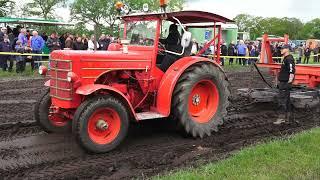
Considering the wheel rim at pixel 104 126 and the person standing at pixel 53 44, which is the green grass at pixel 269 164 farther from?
the person standing at pixel 53 44

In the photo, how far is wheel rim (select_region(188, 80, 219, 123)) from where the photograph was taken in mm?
7875

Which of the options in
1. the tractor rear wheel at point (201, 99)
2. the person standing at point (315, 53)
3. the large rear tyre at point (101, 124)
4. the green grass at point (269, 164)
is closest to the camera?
the green grass at point (269, 164)

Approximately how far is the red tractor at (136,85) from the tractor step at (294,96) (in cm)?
222

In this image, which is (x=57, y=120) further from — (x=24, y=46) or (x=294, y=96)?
(x=24, y=46)

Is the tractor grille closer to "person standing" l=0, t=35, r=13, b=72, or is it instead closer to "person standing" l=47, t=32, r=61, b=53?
"person standing" l=0, t=35, r=13, b=72

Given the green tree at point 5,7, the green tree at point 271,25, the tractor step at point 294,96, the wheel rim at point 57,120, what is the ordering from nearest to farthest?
the wheel rim at point 57,120, the tractor step at point 294,96, the green tree at point 5,7, the green tree at point 271,25

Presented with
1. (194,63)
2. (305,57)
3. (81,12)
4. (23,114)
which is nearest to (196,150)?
(194,63)

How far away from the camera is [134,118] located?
6.92 metres

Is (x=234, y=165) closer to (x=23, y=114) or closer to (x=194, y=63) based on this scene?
(x=194, y=63)

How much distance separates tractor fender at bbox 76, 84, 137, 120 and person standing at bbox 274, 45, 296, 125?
11.8 ft

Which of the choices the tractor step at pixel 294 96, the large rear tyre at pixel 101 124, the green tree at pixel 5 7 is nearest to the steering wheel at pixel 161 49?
the large rear tyre at pixel 101 124

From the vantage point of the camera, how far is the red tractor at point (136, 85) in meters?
6.51

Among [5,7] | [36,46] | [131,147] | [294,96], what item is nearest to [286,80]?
[294,96]

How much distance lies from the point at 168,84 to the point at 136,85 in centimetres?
57
